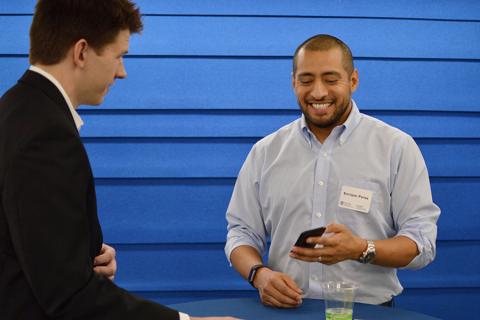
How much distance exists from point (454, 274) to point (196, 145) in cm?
156

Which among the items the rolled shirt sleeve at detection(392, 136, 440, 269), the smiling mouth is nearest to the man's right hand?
the rolled shirt sleeve at detection(392, 136, 440, 269)

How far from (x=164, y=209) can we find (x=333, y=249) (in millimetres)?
1405

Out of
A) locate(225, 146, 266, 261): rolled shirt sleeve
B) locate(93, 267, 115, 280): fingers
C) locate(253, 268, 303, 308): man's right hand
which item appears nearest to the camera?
locate(93, 267, 115, 280): fingers

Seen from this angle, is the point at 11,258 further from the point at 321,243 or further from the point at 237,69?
the point at 237,69

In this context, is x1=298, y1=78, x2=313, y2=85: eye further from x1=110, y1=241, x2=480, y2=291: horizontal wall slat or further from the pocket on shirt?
x1=110, y1=241, x2=480, y2=291: horizontal wall slat

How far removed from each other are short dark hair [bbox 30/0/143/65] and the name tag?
1.38 metres

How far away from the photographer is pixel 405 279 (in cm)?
358

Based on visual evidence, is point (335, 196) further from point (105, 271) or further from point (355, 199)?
point (105, 271)

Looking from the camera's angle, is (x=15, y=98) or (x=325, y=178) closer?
(x=15, y=98)

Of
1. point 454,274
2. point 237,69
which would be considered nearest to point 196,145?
point 237,69

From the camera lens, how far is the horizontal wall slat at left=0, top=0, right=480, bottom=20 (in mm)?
3482

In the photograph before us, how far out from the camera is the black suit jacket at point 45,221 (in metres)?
1.28

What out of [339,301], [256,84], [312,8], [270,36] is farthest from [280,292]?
[312,8]

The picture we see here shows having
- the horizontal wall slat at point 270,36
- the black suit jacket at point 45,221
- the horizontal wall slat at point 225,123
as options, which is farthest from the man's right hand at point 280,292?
the horizontal wall slat at point 270,36
